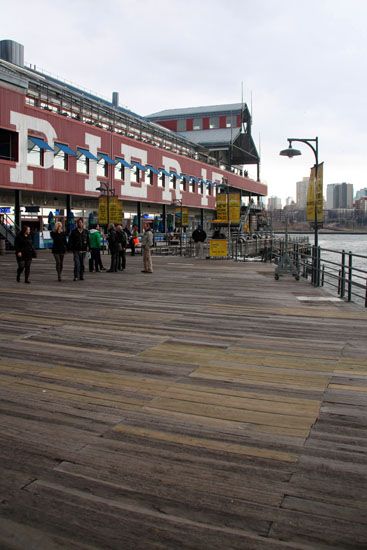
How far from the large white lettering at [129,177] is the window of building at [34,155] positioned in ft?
30.1

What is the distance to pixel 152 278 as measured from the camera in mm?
15820

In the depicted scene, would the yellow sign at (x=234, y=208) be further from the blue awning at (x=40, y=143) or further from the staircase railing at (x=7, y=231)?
the staircase railing at (x=7, y=231)

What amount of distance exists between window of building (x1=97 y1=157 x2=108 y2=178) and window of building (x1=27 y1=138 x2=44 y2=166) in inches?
236

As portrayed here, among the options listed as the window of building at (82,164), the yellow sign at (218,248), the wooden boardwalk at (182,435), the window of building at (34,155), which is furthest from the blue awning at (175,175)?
the wooden boardwalk at (182,435)

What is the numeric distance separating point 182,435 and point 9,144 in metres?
28.5

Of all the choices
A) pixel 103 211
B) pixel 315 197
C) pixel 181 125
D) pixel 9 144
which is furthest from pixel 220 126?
pixel 315 197

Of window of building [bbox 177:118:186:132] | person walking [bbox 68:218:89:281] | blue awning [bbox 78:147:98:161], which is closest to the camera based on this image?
person walking [bbox 68:218:89:281]

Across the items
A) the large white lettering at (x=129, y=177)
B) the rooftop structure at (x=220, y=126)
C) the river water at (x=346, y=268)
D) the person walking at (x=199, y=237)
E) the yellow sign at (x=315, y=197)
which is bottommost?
the river water at (x=346, y=268)

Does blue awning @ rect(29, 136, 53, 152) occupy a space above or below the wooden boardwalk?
above

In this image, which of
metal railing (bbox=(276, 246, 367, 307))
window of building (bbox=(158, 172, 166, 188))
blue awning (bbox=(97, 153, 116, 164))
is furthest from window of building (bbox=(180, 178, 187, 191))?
metal railing (bbox=(276, 246, 367, 307))

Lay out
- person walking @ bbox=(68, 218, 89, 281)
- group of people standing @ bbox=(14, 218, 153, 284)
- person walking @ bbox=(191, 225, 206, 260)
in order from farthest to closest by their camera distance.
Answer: person walking @ bbox=(191, 225, 206, 260) → person walking @ bbox=(68, 218, 89, 281) → group of people standing @ bbox=(14, 218, 153, 284)

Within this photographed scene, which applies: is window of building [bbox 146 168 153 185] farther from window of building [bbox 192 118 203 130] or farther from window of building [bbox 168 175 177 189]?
window of building [bbox 192 118 203 130]

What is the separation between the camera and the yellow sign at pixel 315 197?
14.8 meters

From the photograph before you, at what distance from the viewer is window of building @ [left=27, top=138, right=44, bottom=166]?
29998 millimetres
